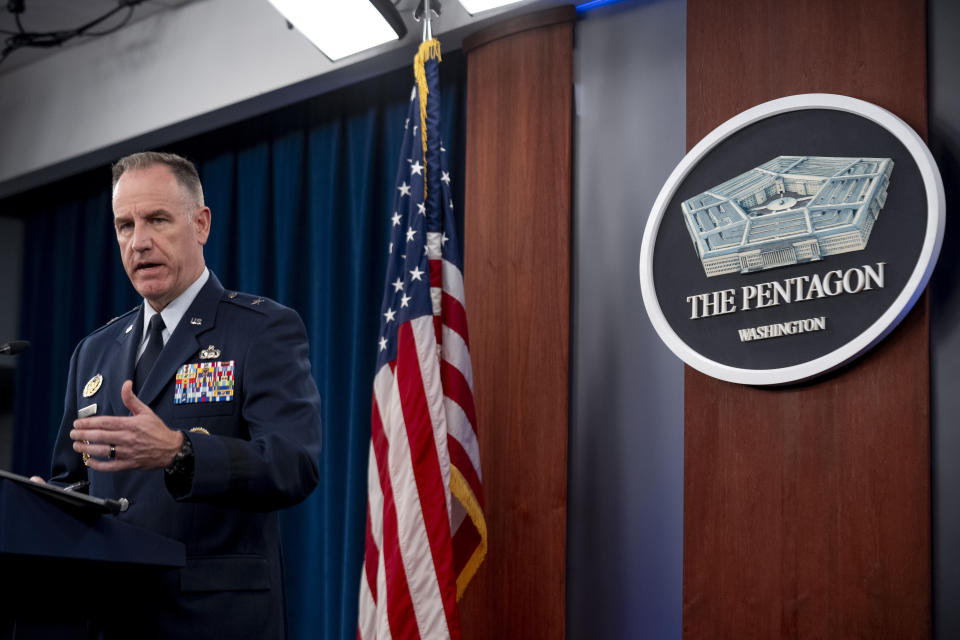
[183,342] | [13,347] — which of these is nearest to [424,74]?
[183,342]

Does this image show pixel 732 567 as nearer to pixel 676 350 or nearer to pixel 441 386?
pixel 676 350

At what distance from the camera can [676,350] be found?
2545 millimetres

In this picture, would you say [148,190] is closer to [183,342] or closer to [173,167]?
[173,167]

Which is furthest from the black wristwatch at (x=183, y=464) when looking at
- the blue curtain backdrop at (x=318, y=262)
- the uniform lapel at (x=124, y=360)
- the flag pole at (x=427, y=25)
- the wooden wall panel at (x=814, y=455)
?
the blue curtain backdrop at (x=318, y=262)

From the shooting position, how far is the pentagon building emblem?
7.48 ft

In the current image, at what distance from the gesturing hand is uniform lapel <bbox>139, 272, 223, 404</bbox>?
0.39 m

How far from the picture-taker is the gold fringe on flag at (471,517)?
2.71 metres

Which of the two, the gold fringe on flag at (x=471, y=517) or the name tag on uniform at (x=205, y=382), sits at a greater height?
the name tag on uniform at (x=205, y=382)

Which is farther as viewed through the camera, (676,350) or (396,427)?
(396,427)

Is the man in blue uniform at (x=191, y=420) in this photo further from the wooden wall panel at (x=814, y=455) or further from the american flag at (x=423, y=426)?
the wooden wall panel at (x=814, y=455)

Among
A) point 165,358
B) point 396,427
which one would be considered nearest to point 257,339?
point 165,358

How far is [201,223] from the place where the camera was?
1.94m

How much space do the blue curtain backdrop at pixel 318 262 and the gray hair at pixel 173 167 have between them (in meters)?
1.71

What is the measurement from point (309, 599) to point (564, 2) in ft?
7.84
